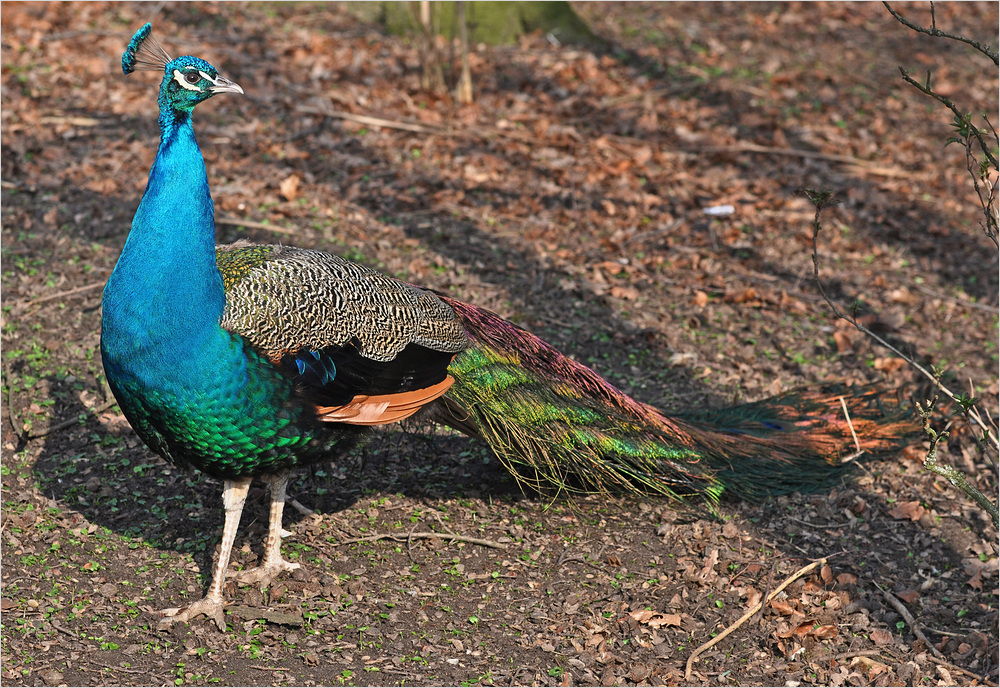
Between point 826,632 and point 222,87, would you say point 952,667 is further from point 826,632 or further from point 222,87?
point 222,87

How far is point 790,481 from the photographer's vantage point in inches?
182

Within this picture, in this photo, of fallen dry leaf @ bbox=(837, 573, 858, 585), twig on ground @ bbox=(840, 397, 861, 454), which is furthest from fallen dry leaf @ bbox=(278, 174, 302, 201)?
fallen dry leaf @ bbox=(837, 573, 858, 585)

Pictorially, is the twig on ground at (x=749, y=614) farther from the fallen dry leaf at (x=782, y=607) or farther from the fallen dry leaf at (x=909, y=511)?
the fallen dry leaf at (x=909, y=511)

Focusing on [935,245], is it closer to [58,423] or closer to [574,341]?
[574,341]

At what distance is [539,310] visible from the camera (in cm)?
631

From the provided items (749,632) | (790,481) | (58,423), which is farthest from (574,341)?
(58,423)

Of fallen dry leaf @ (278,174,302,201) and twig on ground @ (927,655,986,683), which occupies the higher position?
fallen dry leaf @ (278,174,302,201)

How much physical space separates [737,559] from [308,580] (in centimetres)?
188

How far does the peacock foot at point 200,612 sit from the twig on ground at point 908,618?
109 inches

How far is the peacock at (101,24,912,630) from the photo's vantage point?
3385 millimetres

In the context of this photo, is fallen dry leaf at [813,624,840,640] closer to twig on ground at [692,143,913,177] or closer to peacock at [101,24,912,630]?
peacock at [101,24,912,630]

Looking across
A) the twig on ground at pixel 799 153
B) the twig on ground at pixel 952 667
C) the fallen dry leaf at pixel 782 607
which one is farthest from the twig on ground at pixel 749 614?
the twig on ground at pixel 799 153

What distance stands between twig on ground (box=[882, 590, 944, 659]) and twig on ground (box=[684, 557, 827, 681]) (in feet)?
0.98

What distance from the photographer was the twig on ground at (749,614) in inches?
148
